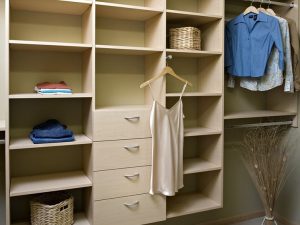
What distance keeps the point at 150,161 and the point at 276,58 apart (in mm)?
1440

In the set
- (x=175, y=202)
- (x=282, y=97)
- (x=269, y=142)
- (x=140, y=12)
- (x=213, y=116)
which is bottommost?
(x=175, y=202)

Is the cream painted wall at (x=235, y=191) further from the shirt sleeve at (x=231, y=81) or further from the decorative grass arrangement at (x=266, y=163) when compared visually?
the shirt sleeve at (x=231, y=81)

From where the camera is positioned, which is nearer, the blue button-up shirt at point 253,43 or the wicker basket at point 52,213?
the wicker basket at point 52,213

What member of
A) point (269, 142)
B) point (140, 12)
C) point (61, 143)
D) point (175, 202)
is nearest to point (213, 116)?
point (269, 142)

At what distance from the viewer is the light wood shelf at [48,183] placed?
202 centimetres

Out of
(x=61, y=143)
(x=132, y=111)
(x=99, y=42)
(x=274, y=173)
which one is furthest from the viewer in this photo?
(x=274, y=173)

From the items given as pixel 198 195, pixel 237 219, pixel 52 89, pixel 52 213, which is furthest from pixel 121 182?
pixel 237 219

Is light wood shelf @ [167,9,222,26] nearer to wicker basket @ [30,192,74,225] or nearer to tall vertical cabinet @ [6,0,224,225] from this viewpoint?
tall vertical cabinet @ [6,0,224,225]

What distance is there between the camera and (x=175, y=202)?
2676 millimetres

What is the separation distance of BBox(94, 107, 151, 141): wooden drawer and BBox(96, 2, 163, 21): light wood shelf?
73 centimetres

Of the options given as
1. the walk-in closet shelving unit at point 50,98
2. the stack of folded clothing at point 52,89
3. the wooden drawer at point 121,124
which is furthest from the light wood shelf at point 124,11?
the wooden drawer at point 121,124

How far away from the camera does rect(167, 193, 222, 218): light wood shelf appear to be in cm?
249

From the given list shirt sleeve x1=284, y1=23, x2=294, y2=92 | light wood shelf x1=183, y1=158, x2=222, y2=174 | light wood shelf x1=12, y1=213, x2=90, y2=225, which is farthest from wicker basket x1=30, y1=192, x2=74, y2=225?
shirt sleeve x1=284, y1=23, x2=294, y2=92

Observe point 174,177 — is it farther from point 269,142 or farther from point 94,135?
point 269,142
